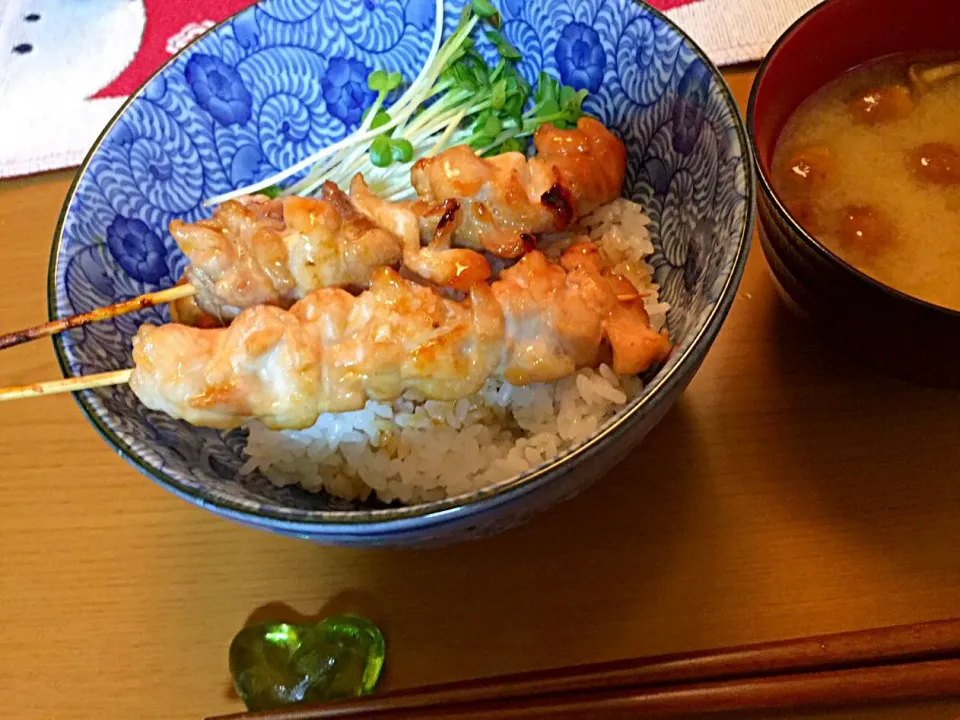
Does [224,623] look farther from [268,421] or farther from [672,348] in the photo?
[672,348]

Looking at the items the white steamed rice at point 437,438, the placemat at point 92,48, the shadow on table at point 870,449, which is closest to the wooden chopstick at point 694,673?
the shadow on table at point 870,449

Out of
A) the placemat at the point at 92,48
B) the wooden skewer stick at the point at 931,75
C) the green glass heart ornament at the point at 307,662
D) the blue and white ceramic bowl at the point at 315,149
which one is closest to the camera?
the blue and white ceramic bowl at the point at 315,149

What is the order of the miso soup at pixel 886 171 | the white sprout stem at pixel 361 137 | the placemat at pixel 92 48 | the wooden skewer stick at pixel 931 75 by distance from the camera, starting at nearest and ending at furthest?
the miso soup at pixel 886 171 → the wooden skewer stick at pixel 931 75 → the white sprout stem at pixel 361 137 → the placemat at pixel 92 48

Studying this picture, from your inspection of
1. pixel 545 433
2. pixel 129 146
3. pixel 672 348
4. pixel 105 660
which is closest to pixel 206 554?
pixel 105 660

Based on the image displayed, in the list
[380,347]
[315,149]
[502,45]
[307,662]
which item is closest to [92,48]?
[315,149]

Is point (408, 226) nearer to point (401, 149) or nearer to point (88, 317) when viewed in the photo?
point (401, 149)

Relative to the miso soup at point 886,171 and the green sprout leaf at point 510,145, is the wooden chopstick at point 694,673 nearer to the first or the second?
the miso soup at point 886,171
